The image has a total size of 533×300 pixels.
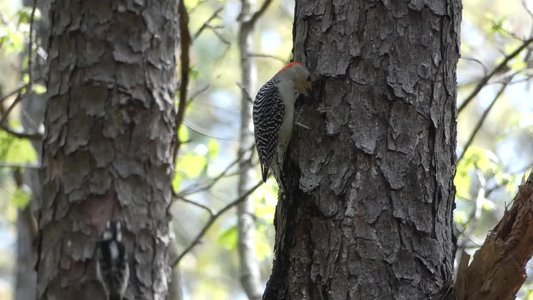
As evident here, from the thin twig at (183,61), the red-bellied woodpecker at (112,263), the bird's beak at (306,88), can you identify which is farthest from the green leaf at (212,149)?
the bird's beak at (306,88)

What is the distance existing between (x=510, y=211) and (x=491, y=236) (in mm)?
111

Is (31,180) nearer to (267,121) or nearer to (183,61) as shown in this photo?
(183,61)

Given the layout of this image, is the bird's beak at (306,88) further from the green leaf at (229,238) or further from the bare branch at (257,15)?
the green leaf at (229,238)

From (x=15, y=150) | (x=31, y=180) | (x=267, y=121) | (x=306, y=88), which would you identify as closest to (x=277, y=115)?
(x=267, y=121)

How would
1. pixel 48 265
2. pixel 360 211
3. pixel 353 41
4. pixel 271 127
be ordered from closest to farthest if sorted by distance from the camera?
pixel 360 211 < pixel 353 41 < pixel 48 265 < pixel 271 127

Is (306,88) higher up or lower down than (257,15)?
lower down

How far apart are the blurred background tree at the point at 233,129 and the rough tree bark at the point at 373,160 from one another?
1476 millimetres

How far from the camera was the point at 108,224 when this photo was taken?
12.2 feet

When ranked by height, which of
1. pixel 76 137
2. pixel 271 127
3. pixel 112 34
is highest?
pixel 112 34

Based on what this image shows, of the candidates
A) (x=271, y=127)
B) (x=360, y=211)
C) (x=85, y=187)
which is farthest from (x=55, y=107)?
(x=360, y=211)

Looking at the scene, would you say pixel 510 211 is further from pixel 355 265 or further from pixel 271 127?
pixel 271 127

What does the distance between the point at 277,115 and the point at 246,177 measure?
1451 mm

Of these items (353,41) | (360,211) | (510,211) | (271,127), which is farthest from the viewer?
(271,127)

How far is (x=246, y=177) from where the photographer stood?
581 cm
